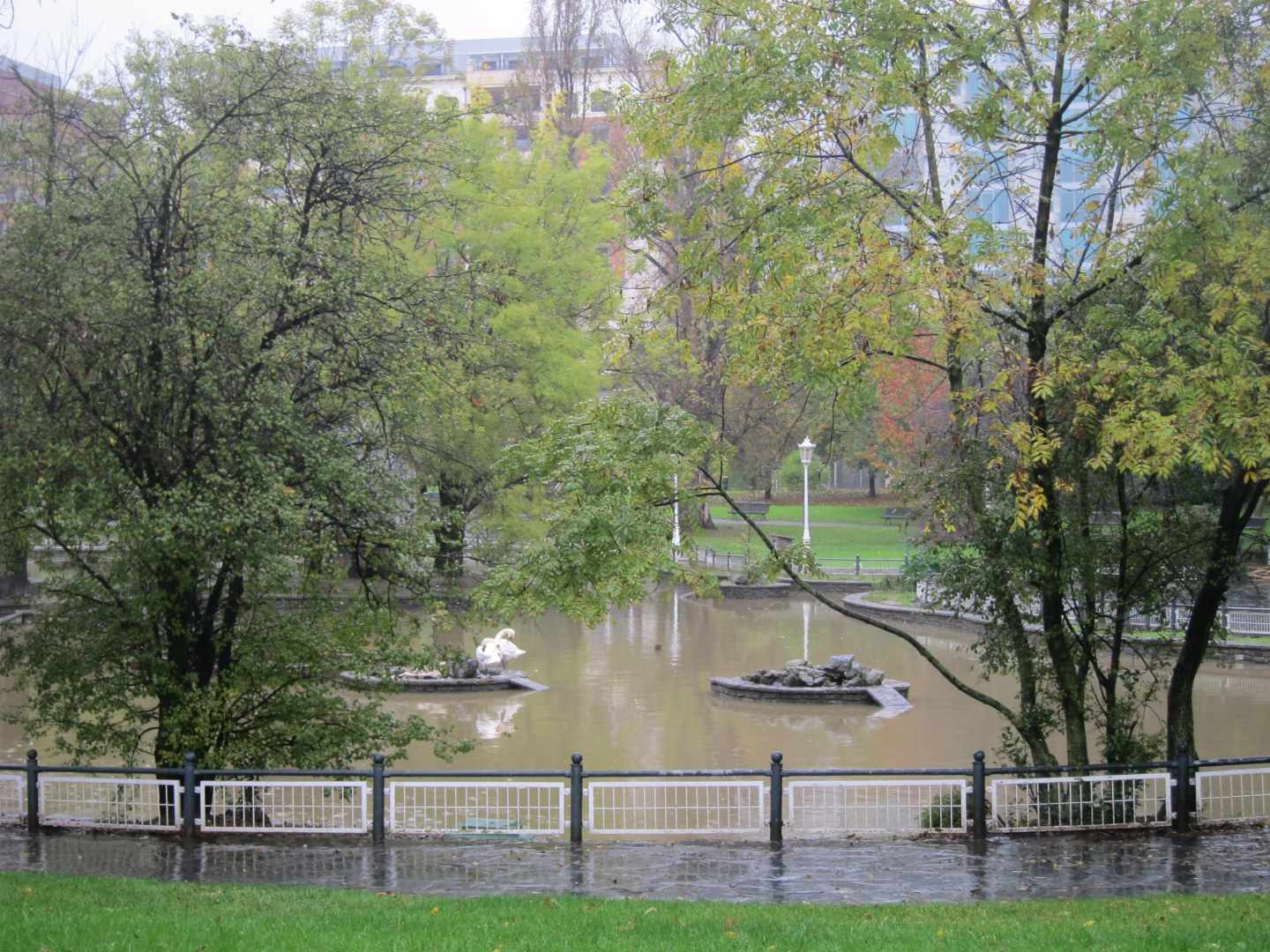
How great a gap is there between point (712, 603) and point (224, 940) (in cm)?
3495

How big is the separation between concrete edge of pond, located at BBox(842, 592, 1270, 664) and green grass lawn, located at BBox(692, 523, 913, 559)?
10.7 metres

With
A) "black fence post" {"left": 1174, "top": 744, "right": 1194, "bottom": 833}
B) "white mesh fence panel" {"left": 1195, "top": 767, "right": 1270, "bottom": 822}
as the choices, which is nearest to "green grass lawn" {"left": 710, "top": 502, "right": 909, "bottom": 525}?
"white mesh fence panel" {"left": 1195, "top": 767, "right": 1270, "bottom": 822}

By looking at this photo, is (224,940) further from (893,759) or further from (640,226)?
(893,759)

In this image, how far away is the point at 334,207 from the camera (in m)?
17.1

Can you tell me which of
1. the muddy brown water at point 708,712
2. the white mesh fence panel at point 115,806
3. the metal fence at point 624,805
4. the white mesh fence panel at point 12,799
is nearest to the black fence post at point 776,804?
the metal fence at point 624,805

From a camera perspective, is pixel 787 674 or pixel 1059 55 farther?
pixel 787 674

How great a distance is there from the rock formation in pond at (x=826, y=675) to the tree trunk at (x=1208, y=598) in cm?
1067

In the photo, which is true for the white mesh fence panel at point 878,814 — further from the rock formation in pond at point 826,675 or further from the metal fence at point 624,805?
the rock formation in pond at point 826,675

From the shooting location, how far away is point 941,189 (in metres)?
15.1

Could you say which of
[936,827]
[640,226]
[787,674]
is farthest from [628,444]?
[787,674]

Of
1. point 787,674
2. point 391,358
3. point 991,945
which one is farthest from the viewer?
point 787,674

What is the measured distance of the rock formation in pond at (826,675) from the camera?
87.8 ft

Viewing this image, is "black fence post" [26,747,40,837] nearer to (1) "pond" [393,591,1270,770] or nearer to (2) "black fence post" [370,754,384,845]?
(2) "black fence post" [370,754,384,845]

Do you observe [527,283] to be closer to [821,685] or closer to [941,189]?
[821,685]
